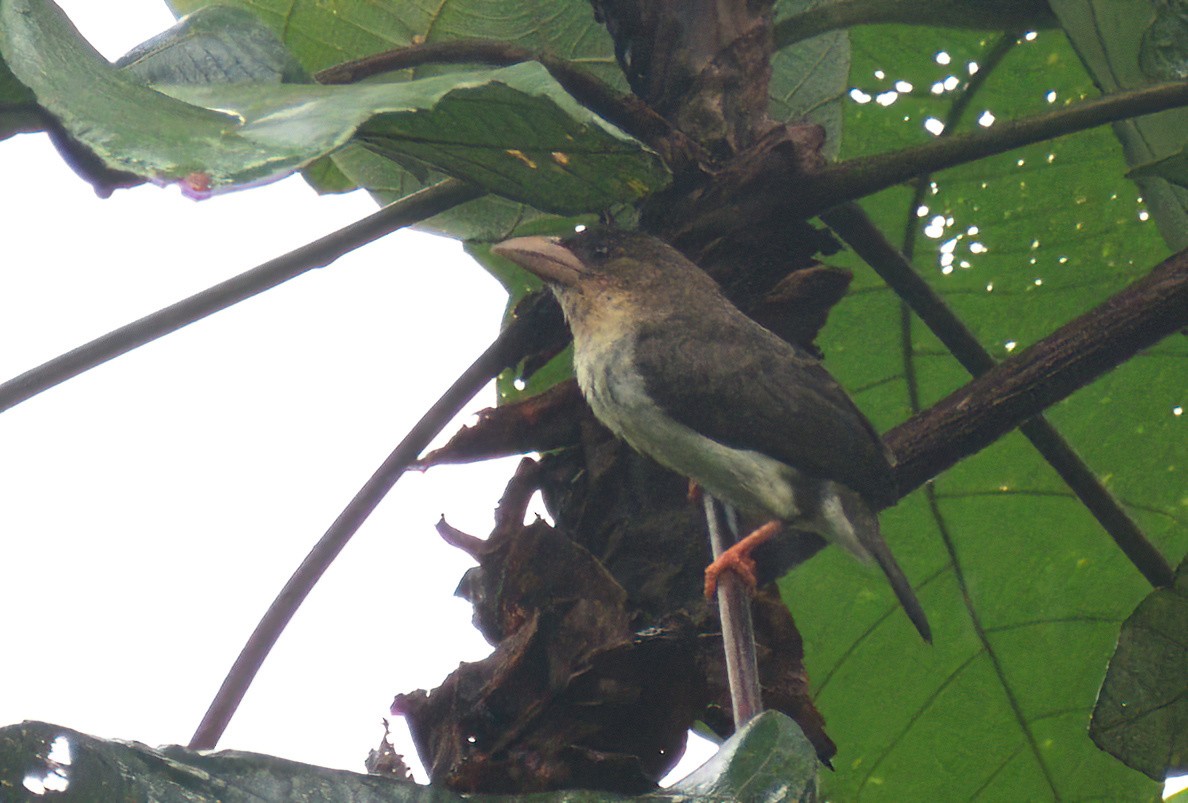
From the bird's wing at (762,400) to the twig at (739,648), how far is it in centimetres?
72

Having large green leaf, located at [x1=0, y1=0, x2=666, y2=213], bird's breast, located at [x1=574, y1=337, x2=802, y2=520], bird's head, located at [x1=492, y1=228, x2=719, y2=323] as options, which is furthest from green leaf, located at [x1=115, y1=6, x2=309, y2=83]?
bird's head, located at [x1=492, y1=228, x2=719, y2=323]

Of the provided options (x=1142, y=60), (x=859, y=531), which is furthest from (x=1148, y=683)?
(x=1142, y=60)

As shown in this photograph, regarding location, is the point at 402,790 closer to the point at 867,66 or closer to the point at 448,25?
the point at 448,25

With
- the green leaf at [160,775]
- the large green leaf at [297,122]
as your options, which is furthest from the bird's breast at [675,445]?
the green leaf at [160,775]

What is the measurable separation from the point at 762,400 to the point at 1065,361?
2.31 ft

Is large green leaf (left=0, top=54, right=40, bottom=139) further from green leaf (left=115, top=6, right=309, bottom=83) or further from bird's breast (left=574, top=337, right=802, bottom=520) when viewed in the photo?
bird's breast (left=574, top=337, right=802, bottom=520)

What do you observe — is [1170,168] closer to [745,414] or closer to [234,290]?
[745,414]

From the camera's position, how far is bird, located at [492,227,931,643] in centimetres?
239

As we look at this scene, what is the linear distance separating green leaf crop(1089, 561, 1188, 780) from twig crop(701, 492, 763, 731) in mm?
760

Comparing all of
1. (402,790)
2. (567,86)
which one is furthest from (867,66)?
(402,790)

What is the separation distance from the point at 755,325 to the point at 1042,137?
0.58m

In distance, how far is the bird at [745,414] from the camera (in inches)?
94.0

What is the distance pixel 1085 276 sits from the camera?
2.98 metres

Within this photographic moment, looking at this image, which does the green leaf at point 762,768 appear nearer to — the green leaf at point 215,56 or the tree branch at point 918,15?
the green leaf at point 215,56
